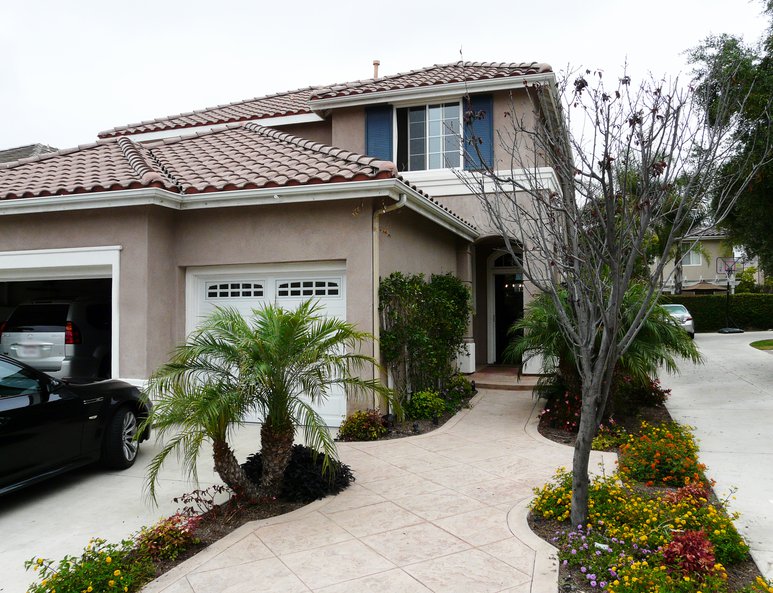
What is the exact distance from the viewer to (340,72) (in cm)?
3419

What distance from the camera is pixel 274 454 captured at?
5.50 metres

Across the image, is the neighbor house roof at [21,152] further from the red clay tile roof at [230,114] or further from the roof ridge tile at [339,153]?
the roof ridge tile at [339,153]

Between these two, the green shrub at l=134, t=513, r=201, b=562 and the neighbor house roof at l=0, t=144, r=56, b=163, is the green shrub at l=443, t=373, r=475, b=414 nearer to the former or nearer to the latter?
the green shrub at l=134, t=513, r=201, b=562

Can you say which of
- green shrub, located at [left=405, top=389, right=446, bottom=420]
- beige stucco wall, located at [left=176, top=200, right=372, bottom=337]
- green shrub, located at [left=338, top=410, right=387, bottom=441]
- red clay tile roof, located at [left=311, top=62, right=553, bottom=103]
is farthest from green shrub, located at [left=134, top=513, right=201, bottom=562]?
red clay tile roof, located at [left=311, top=62, right=553, bottom=103]

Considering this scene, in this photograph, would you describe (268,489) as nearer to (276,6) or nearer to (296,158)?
(296,158)

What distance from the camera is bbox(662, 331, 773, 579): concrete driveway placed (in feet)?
17.2

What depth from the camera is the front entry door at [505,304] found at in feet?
52.7

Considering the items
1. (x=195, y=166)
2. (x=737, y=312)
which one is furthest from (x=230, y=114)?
(x=737, y=312)

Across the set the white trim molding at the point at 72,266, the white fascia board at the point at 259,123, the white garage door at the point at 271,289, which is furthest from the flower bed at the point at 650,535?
the white fascia board at the point at 259,123

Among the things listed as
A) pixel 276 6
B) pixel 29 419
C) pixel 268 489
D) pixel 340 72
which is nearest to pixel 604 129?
pixel 268 489

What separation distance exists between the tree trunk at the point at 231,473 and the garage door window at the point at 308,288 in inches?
154

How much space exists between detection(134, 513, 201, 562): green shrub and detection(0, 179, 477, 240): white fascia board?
493cm

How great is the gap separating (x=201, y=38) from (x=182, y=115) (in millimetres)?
2256

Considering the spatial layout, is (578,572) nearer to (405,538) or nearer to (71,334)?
(405,538)
